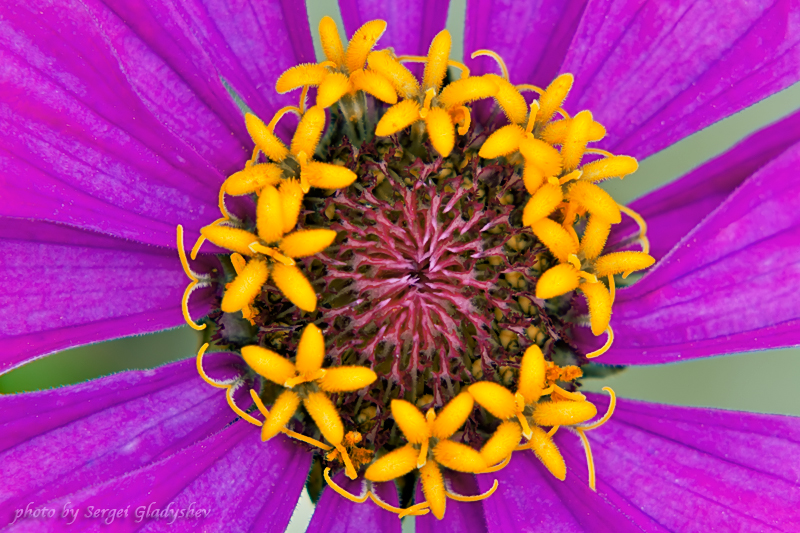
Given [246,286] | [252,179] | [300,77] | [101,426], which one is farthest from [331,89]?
[101,426]

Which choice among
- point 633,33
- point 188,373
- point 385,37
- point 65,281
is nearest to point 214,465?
point 188,373

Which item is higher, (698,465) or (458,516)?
(698,465)

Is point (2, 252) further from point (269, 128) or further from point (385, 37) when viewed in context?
point (385, 37)

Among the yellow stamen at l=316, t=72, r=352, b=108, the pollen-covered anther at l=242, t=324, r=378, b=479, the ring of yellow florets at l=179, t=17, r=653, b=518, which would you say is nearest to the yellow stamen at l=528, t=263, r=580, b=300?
the ring of yellow florets at l=179, t=17, r=653, b=518

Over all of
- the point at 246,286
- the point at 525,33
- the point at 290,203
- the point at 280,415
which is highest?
the point at 525,33

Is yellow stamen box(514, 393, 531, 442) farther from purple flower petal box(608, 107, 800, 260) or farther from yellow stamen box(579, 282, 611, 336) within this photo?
purple flower petal box(608, 107, 800, 260)

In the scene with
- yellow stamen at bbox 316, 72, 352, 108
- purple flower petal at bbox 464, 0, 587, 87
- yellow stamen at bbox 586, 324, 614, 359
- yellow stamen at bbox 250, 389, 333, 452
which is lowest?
yellow stamen at bbox 250, 389, 333, 452

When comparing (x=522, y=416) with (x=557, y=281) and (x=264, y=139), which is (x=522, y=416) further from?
(x=264, y=139)

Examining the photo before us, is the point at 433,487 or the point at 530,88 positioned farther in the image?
the point at 530,88

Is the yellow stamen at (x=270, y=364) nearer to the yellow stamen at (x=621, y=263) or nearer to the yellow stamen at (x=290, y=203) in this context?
the yellow stamen at (x=290, y=203)
